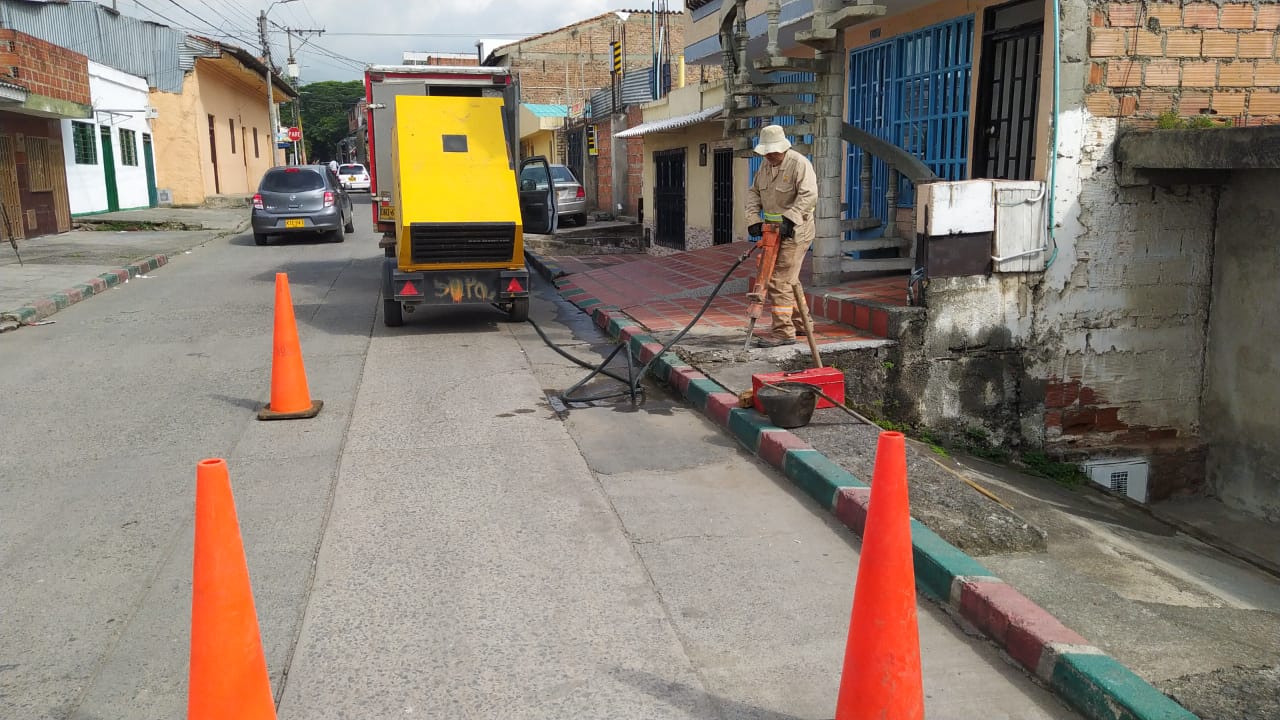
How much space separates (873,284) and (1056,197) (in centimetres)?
221

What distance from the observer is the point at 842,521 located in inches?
186

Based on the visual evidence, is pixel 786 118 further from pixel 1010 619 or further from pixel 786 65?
pixel 1010 619

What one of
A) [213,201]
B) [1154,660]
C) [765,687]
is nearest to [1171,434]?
[1154,660]

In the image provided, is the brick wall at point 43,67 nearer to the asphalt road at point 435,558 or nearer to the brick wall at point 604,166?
the asphalt road at point 435,558

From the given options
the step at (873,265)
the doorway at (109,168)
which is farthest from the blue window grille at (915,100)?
the doorway at (109,168)

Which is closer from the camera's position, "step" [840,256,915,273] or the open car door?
"step" [840,256,915,273]

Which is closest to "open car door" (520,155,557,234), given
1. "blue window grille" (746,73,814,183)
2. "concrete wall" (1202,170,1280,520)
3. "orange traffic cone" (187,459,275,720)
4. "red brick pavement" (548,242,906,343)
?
"red brick pavement" (548,242,906,343)

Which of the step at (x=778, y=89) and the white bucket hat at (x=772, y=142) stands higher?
the step at (x=778, y=89)

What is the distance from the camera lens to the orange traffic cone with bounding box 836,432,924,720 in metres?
2.78

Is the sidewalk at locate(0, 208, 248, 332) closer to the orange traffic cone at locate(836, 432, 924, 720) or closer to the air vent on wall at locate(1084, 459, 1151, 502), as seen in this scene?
the orange traffic cone at locate(836, 432, 924, 720)

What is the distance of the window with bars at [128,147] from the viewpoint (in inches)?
1056

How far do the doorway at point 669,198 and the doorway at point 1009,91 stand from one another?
33.8ft

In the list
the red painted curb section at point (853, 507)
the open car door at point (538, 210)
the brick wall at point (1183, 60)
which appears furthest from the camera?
the open car door at point (538, 210)

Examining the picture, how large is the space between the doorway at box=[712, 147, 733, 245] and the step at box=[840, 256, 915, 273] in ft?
23.2
